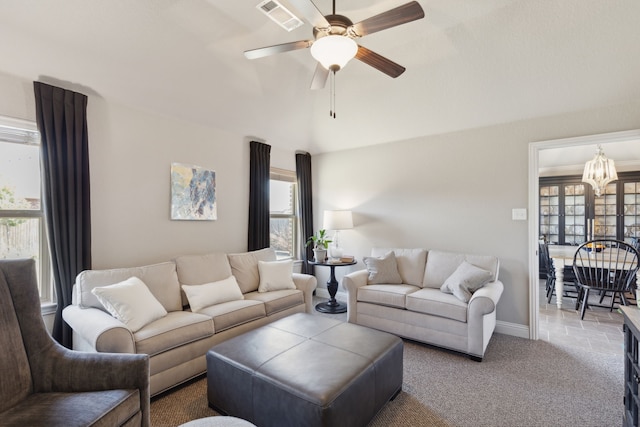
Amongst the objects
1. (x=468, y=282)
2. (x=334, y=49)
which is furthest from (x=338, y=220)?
(x=334, y=49)

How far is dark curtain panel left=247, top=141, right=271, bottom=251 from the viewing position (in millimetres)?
4184

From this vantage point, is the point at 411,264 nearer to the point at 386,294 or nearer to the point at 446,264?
the point at 446,264

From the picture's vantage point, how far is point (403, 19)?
69.5 inches

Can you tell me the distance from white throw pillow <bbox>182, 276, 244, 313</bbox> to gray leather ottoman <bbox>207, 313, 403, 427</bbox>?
2.50ft

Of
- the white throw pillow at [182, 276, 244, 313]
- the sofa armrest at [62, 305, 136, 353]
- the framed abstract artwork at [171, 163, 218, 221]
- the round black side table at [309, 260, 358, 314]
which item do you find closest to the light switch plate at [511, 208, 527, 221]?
the round black side table at [309, 260, 358, 314]

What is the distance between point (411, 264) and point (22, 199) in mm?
3903

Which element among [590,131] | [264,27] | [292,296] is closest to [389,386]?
[292,296]

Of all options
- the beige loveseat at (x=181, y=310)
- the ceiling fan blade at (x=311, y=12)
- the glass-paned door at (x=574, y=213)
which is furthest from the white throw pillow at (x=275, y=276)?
the glass-paned door at (x=574, y=213)

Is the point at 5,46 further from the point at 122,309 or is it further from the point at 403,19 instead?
the point at 403,19

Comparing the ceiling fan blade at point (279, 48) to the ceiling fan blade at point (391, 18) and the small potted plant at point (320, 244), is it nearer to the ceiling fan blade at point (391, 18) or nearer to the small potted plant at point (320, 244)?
the ceiling fan blade at point (391, 18)

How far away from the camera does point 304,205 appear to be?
500cm

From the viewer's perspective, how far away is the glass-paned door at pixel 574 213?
6.23 meters

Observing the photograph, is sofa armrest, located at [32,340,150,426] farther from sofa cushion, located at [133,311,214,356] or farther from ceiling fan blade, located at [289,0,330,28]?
ceiling fan blade, located at [289,0,330,28]

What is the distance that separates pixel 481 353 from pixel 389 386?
3.93 feet
